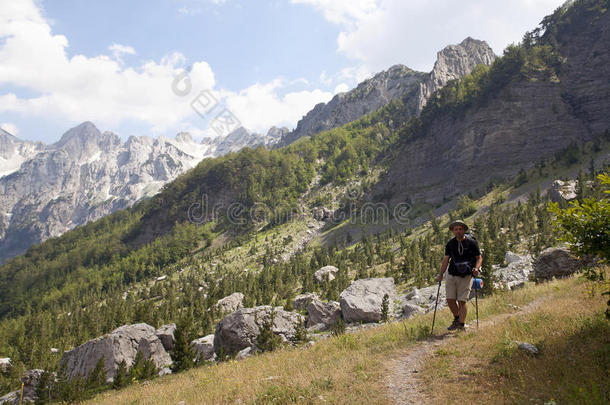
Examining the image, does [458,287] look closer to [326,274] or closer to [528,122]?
[326,274]

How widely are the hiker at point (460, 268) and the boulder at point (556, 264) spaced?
13.1 m

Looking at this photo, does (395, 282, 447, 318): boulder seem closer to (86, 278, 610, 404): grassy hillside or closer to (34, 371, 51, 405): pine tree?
(86, 278, 610, 404): grassy hillside

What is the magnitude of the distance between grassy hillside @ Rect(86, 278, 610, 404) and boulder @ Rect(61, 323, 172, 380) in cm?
2587

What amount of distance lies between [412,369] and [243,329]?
71.7 feet

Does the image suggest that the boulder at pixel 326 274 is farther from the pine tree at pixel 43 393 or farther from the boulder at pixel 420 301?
the pine tree at pixel 43 393

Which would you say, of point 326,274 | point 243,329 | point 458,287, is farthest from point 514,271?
point 326,274

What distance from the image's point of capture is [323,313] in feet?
99.0

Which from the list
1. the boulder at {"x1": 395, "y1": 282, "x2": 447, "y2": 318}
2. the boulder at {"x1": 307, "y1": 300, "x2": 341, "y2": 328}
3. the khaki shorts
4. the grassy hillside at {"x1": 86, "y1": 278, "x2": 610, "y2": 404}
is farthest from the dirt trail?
the boulder at {"x1": 307, "y1": 300, "x2": 341, "y2": 328}

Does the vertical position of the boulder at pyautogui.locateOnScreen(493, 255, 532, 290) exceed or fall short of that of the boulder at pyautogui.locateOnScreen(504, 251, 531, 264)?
it falls short

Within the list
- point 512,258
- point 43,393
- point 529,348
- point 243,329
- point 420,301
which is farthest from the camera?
point 512,258

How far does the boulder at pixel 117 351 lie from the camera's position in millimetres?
30656

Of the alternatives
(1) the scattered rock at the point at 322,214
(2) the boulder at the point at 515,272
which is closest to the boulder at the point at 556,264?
(2) the boulder at the point at 515,272

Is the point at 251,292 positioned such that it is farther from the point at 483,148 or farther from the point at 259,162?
Result: the point at 259,162

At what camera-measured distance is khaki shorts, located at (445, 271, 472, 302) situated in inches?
343
